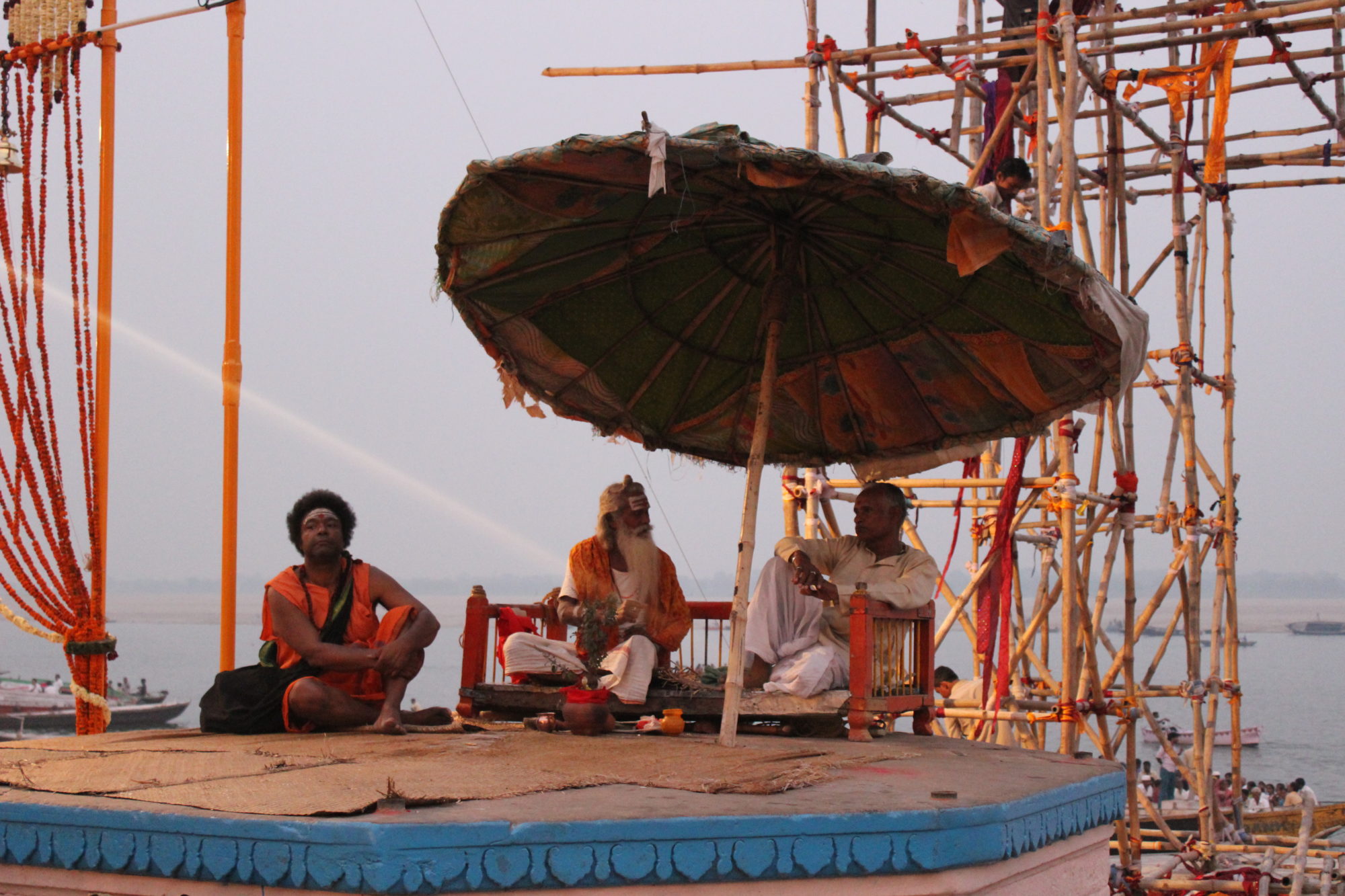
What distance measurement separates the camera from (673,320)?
Answer: 22.4ft

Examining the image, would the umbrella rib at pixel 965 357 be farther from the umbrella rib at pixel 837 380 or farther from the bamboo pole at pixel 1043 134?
the bamboo pole at pixel 1043 134

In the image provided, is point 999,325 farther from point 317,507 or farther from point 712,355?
point 317,507

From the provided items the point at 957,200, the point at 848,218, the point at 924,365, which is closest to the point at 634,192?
the point at 848,218

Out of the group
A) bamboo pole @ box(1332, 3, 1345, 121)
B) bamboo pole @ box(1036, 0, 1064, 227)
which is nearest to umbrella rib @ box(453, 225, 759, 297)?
bamboo pole @ box(1036, 0, 1064, 227)

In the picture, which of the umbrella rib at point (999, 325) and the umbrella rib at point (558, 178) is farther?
the umbrella rib at point (999, 325)

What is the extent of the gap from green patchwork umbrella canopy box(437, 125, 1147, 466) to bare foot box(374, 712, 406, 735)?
6.03 ft

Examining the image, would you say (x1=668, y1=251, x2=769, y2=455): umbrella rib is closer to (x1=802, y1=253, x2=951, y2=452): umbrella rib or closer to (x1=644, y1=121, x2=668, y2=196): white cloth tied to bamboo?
(x1=802, y1=253, x2=951, y2=452): umbrella rib

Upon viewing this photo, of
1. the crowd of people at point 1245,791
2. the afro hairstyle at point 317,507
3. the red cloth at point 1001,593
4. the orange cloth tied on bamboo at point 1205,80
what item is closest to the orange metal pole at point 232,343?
the afro hairstyle at point 317,507

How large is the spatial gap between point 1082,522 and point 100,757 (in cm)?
872

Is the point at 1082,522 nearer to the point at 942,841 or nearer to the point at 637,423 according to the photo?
the point at 637,423

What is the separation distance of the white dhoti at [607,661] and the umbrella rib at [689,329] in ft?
4.64

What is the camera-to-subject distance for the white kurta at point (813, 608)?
20.1 feet

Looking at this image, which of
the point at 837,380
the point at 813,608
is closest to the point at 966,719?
the point at 837,380

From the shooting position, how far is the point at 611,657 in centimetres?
612
